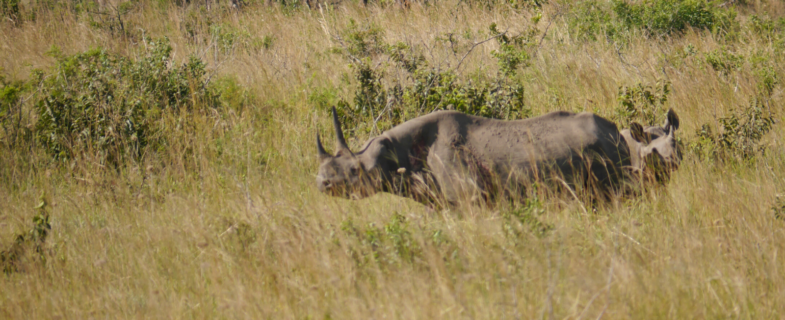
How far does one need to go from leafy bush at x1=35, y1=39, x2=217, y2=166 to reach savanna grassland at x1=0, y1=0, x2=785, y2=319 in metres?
0.03

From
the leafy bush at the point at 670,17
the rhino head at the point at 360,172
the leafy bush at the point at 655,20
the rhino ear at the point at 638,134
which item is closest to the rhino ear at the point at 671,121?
the rhino ear at the point at 638,134

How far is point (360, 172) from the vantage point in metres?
4.14

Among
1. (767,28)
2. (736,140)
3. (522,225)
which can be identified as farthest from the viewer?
(767,28)

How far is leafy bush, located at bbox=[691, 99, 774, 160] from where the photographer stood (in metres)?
5.14

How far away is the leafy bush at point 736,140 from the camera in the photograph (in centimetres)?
514

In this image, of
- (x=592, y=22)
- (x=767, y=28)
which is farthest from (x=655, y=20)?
(x=767, y=28)

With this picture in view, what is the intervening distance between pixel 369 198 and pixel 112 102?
3.19 m

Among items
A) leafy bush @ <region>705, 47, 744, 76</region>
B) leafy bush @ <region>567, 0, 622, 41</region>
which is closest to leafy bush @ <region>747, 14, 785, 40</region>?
leafy bush @ <region>705, 47, 744, 76</region>

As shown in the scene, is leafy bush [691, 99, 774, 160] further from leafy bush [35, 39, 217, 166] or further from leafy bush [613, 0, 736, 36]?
leafy bush [35, 39, 217, 166]

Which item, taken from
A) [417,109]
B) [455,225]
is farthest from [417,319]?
[417,109]

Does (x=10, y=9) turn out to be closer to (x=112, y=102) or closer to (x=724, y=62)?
(x=112, y=102)

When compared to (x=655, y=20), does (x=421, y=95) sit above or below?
below

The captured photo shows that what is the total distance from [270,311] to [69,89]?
4.44 m

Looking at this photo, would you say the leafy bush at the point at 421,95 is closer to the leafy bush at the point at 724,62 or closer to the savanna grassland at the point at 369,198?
the savanna grassland at the point at 369,198
